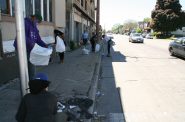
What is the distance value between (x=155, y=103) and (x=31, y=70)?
3108 mm

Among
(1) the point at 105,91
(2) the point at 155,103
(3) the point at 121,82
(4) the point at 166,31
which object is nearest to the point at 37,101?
(2) the point at 155,103

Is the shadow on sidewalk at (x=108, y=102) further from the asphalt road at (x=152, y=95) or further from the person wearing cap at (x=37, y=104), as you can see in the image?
the person wearing cap at (x=37, y=104)

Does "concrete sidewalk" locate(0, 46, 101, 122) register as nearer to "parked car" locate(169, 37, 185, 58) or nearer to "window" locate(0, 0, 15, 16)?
"window" locate(0, 0, 15, 16)

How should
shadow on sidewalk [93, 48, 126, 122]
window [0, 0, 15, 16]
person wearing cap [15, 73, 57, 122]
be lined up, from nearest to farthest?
person wearing cap [15, 73, 57, 122] < shadow on sidewalk [93, 48, 126, 122] < window [0, 0, 15, 16]

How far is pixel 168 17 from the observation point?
66.5m

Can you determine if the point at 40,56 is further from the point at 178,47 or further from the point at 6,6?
the point at 178,47

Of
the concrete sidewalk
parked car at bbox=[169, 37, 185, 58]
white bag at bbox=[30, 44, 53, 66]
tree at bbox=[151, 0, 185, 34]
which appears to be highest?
tree at bbox=[151, 0, 185, 34]

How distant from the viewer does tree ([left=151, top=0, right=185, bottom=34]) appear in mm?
66750

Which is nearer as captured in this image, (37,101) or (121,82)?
(37,101)

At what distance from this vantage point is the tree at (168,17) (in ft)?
219

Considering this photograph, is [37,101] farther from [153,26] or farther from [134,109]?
[153,26]

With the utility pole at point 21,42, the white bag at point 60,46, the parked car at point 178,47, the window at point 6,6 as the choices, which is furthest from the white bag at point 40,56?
A: the parked car at point 178,47

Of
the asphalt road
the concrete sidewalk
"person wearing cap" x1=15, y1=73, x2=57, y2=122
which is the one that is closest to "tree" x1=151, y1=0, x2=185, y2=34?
the asphalt road

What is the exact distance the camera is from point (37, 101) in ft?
10.5
